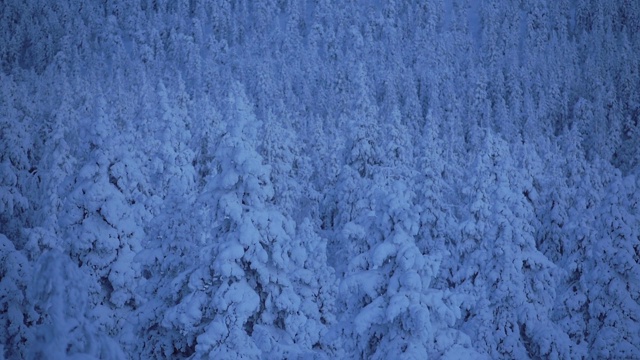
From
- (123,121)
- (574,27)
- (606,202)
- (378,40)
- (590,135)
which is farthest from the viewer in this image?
(574,27)

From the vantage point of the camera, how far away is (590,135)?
81.1 metres

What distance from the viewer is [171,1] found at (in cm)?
15750

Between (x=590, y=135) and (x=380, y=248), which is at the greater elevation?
(x=380, y=248)

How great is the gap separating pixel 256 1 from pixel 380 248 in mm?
146075

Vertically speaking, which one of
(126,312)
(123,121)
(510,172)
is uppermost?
(510,172)

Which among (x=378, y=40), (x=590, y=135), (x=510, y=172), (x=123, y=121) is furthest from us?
(x=378, y=40)

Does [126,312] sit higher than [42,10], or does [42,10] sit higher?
[126,312]

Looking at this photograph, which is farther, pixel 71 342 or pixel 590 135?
pixel 590 135

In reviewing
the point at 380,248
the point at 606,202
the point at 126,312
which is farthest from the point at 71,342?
the point at 606,202

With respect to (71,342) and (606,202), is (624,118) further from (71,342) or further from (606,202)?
(71,342)

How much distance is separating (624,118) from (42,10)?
453ft

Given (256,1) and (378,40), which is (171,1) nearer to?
(256,1)

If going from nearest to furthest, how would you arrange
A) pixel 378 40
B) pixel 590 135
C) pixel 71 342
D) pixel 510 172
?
pixel 71 342 → pixel 510 172 → pixel 590 135 → pixel 378 40

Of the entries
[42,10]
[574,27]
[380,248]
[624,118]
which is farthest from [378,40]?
[380,248]
